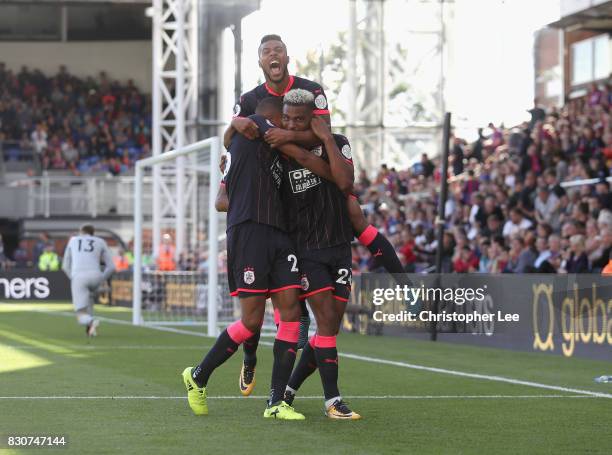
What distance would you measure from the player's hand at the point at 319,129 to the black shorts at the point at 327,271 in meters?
0.76

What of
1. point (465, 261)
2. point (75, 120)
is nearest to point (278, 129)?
point (465, 261)

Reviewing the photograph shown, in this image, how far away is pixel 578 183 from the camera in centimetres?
2170

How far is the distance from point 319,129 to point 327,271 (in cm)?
94

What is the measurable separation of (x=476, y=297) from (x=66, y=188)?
2767 centimetres

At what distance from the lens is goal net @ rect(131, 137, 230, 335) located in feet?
69.3

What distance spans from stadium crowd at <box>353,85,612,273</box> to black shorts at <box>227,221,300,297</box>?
32.1 ft

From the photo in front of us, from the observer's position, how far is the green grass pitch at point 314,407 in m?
7.65

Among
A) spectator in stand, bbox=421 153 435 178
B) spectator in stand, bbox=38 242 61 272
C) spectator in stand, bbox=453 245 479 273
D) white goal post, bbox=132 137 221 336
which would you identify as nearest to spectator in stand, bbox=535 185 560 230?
spectator in stand, bbox=453 245 479 273

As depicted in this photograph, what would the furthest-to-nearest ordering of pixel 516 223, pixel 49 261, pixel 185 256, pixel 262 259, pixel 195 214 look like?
pixel 49 261 → pixel 195 214 → pixel 185 256 → pixel 516 223 → pixel 262 259

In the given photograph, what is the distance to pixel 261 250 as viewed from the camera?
8.62 m

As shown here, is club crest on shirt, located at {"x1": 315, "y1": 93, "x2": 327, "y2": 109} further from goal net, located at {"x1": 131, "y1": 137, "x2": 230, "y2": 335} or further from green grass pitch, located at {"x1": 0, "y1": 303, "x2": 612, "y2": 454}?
goal net, located at {"x1": 131, "y1": 137, "x2": 230, "y2": 335}

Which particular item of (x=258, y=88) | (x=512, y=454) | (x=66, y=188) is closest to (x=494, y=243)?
(x=258, y=88)

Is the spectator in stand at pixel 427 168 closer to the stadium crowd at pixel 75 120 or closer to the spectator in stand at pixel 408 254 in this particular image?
the spectator in stand at pixel 408 254

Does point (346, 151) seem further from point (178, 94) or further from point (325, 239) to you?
point (178, 94)
